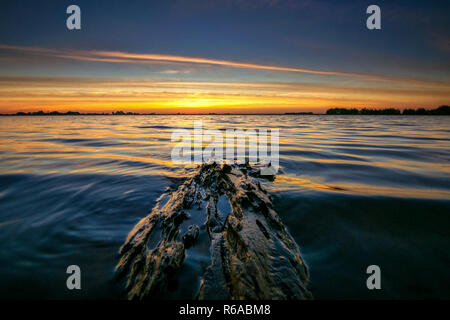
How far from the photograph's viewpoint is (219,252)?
1.79m

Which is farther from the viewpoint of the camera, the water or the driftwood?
the water

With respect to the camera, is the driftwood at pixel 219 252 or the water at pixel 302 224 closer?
the driftwood at pixel 219 252

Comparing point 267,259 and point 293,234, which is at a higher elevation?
point 267,259

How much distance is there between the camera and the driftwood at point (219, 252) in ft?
4.46

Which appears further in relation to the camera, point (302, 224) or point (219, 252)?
point (302, 224)

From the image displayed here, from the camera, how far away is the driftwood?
136 cm

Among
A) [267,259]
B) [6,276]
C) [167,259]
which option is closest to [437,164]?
[267,259]

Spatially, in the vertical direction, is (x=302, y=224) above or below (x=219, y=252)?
below

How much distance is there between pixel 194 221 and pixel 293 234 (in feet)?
3.89
